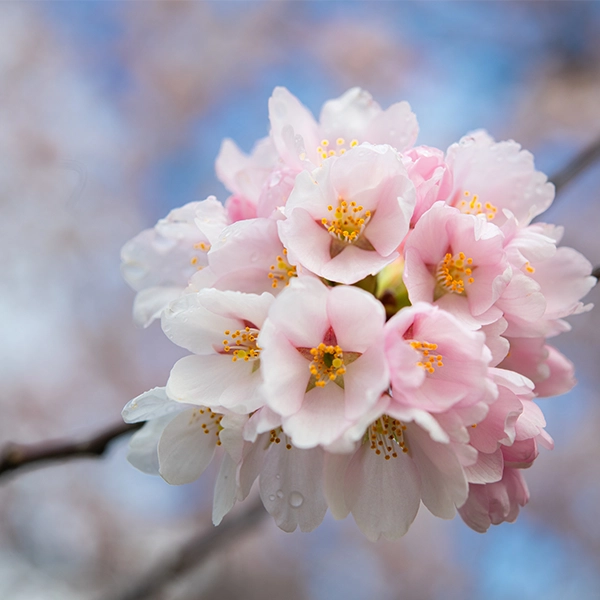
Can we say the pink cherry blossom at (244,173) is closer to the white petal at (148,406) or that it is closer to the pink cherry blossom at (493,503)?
the white petal at (148,406)

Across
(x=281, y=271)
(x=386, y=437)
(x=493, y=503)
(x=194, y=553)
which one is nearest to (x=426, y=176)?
(x=281, y=271)

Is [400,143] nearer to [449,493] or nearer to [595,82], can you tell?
[449,493]

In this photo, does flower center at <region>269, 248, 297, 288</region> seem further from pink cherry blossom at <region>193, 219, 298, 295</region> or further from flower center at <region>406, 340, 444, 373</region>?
flower center at <region>406, 340, 444, 373</region>

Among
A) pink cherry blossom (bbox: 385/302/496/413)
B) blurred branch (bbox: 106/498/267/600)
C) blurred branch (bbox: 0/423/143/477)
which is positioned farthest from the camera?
blurred branch (bbox: 106/498/267/600)

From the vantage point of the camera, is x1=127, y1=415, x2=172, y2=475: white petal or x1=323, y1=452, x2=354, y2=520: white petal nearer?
x1=323, y1=452, x2=354, y2=520: white petal

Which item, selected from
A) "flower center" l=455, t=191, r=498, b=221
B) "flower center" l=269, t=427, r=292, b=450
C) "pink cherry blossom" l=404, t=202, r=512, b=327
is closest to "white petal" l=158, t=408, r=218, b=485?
"flower center" l=269, t=427, r=292, b=450

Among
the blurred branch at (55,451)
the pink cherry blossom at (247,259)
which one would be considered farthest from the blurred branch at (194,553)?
the pink cherry blossom at (247,259)

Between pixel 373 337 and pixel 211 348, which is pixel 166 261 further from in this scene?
pixel 373 337
